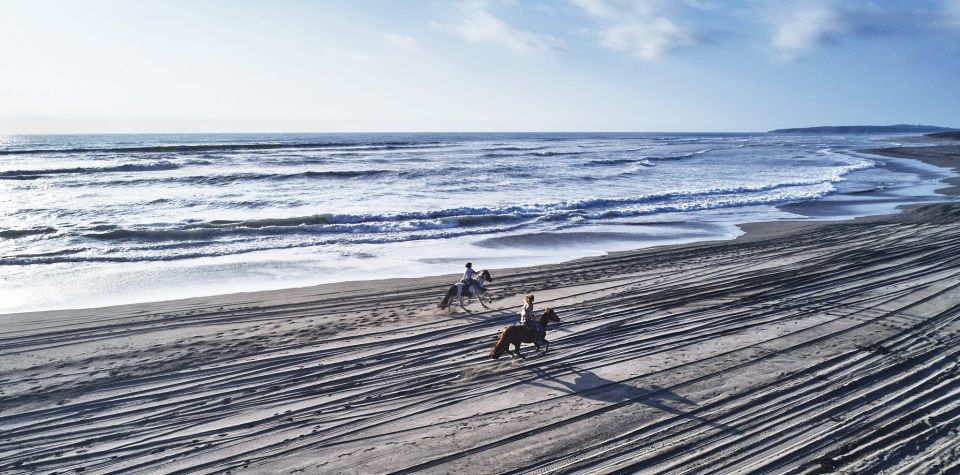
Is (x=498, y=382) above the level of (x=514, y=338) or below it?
below

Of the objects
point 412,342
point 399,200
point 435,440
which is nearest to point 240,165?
point 399,200

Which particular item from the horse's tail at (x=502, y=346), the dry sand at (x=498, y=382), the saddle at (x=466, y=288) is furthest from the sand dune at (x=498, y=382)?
the saddle at (x=466, y=288)

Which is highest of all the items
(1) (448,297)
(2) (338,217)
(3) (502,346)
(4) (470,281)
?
(2) (338,217)

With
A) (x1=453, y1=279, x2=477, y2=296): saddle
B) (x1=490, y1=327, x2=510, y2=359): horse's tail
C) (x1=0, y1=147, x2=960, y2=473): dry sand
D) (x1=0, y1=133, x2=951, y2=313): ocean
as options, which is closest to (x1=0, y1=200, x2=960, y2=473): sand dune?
(x1=0, y1=147, x2=960, y2=473): dry sand

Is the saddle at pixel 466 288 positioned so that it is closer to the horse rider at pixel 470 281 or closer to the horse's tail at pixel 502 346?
the horse rider at pixel 470 281

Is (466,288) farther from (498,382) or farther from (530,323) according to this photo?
(498,382)

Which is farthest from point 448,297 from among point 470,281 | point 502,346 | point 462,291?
point 502,346

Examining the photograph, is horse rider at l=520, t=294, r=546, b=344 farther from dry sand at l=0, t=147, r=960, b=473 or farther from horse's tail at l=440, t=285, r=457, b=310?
horse's tail at l=440, t=285, r=457, b=310
